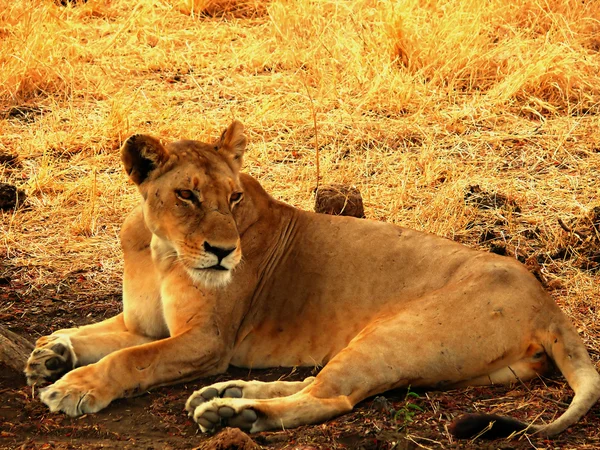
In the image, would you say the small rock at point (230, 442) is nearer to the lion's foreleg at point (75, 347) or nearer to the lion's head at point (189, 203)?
the lion's head at point (189, 203)

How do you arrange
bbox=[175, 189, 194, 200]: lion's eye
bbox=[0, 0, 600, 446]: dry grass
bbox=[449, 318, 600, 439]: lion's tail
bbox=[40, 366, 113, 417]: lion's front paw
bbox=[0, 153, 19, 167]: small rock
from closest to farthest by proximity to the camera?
bbox=[449, 318, 600, 439]: lion's tail, bbox=[40, 366, 113, 417]: lion's front paw, bbox=[175, 189, 194, 200]: lion's eye, bbox=[0, 0, 600, 446]: dry grass, bbox=[0, 153, 19, 167]: small rock

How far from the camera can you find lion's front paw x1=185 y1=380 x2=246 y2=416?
A: 143 inches

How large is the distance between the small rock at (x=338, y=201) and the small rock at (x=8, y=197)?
6.41 ft

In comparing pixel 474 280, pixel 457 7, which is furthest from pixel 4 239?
pixel 457 7

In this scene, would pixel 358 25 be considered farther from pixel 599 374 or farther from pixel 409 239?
pixel 599 374

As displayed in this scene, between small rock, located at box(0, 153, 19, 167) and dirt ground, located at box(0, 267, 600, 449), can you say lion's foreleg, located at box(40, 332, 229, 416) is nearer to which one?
dirt ground, located at box(0, 267, 600, 449)

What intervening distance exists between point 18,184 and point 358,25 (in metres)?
3.35

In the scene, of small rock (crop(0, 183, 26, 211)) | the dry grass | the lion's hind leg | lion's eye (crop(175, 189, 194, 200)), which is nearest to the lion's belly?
the lion's hind leg

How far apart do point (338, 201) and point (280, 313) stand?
1358 millimetres

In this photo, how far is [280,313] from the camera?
167 inches

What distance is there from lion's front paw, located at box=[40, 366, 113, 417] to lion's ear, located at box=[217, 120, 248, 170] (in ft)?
3.67

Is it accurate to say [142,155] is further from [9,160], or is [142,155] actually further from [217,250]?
[9,160]

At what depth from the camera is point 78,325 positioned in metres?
4.69

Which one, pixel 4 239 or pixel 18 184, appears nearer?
pixel 4 239
